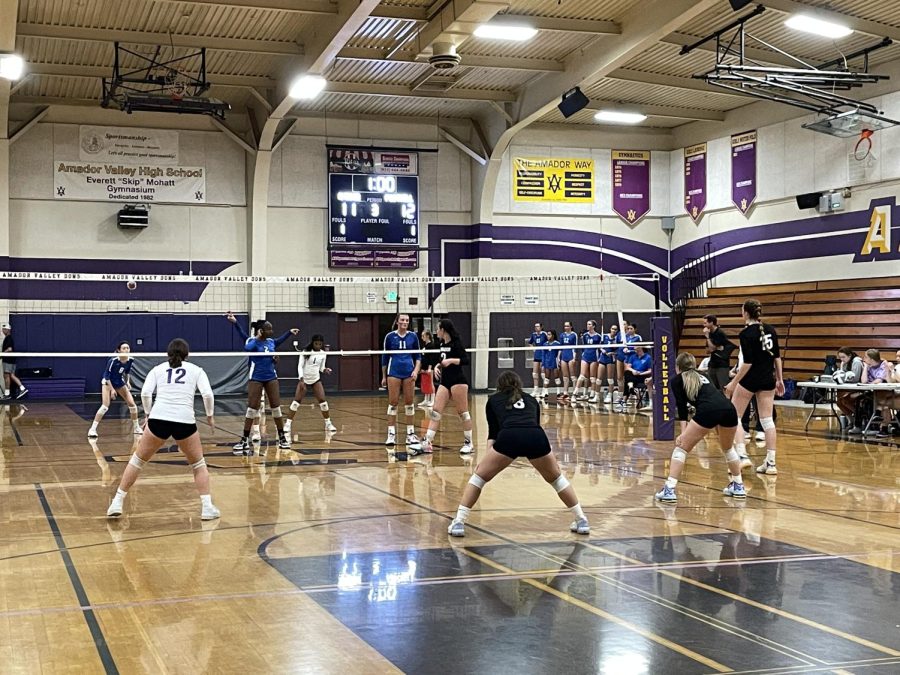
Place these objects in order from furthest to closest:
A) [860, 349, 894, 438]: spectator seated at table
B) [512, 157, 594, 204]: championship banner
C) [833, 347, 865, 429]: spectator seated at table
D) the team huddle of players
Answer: [512, 157, 594, 204]: championship banner, the team huddle of players, [833, 347, 865, 429]: spectator seated at table, [860, 349, 894, 438]: spectator seated at table

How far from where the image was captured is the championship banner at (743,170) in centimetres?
2395

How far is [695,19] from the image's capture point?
1825cm

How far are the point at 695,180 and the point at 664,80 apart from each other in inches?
182

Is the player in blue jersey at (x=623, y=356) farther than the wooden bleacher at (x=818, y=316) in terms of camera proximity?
No

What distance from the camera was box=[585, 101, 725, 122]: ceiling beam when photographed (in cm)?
2405

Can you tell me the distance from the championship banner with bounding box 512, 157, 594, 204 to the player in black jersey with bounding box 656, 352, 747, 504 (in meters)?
17.6

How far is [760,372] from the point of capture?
1041cm

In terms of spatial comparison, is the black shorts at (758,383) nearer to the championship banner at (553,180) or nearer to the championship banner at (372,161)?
the championship banner at (553,180)

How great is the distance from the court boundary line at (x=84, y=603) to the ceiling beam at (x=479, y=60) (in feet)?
43.8

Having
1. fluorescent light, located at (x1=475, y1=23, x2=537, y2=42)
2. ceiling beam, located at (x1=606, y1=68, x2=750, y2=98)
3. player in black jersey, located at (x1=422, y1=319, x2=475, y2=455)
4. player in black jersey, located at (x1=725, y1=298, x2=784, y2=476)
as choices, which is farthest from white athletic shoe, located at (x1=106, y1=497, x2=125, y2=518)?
ceiling beam, located at (x1=606, y1=68, x2=750, y2=98)

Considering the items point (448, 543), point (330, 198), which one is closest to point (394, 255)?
point (330, 198)

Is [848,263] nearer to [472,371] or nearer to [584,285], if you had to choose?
[584,285]

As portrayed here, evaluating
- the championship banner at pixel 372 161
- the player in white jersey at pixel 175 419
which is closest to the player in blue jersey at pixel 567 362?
the championship banner at pixel 372 161

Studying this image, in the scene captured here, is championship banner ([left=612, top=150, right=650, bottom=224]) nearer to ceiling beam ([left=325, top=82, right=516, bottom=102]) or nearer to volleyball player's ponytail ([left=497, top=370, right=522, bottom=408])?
ceiling beam ([left=325, top=82, right=516, bottom=102])
